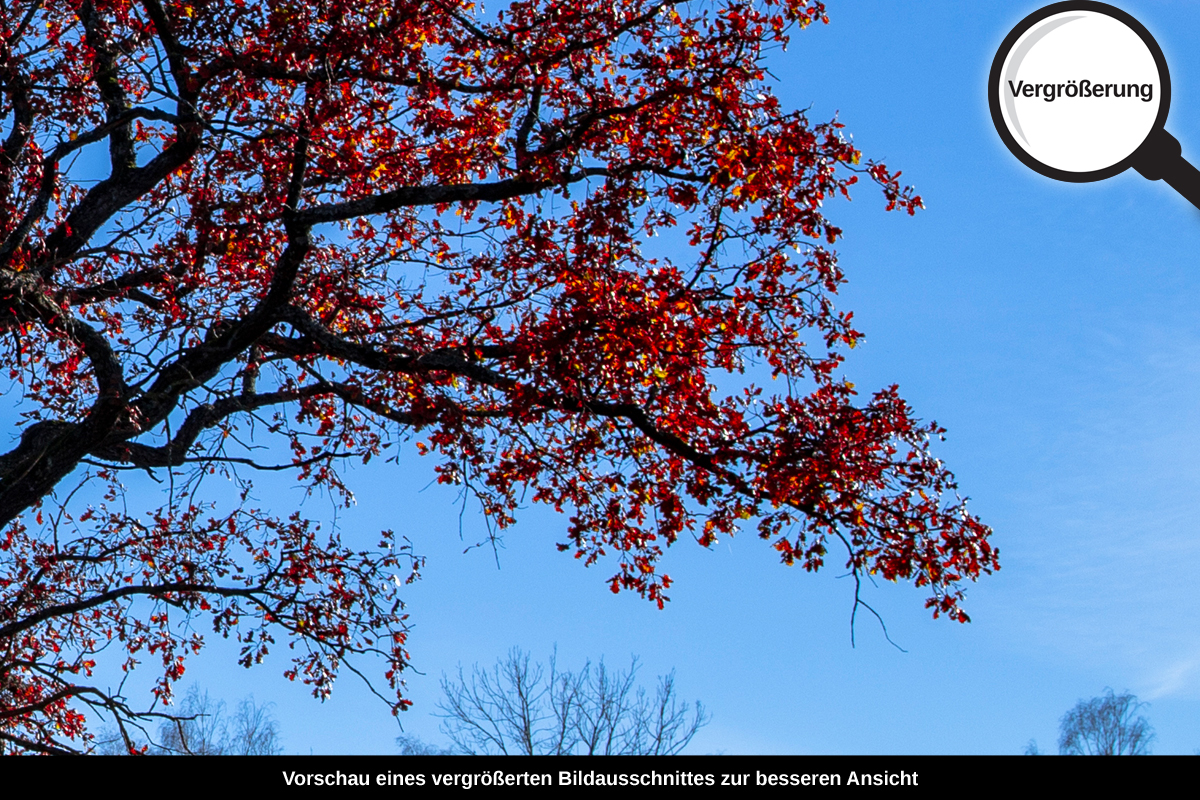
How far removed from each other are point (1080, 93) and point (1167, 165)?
2.13 ft

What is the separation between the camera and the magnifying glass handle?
3.41 m

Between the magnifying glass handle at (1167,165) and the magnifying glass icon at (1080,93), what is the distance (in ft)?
0.13

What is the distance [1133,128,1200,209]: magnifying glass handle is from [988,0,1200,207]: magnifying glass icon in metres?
0.04

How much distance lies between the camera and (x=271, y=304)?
945 cm

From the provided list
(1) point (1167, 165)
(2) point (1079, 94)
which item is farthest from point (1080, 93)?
(1) point (1167, 165)

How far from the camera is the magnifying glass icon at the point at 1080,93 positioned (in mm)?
3771

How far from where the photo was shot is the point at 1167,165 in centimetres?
353

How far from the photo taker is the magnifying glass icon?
3.77 metres

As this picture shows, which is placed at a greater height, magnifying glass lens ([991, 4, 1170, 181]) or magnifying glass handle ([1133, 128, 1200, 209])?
magnifying glass lens ([991, 4, 1170, 181])

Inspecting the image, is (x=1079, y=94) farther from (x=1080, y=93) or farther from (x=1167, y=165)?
(x=1167, y=165)

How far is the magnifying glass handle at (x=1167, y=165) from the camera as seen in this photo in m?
3.41

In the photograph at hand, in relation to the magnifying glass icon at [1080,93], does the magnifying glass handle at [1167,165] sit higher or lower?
lower

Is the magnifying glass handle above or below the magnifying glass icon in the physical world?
below

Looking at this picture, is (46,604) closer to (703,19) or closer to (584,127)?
(584,127)
